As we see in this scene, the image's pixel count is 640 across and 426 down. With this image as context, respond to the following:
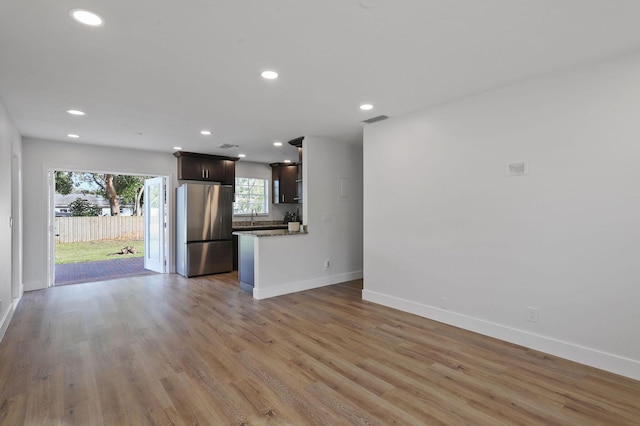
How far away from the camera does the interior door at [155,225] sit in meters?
6.61

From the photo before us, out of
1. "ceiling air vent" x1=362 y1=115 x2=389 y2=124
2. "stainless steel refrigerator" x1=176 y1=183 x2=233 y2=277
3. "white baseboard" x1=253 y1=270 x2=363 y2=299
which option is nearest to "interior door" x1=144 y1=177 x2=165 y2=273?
"stainless steel refrigerator" x1=176 y1=183 x2=233 y2=277

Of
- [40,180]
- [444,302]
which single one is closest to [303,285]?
[444,302]

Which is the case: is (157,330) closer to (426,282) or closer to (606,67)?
(426,282)

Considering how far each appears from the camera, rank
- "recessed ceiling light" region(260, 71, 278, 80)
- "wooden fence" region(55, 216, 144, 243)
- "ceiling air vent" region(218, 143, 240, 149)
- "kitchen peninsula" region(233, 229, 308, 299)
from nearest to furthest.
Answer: "recessed ceiling light" region(260, 71, 278, 80) < "kitchen peninsula" region(233, 229, 308, 299) < "ceiling air vent" region(218, 143, 240, 149) < "wooden fence" region(55, 216, 144, 243)

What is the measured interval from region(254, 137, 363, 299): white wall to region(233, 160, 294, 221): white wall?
293cm

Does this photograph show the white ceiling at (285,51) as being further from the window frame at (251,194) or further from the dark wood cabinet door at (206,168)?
the window frame at (251,194)

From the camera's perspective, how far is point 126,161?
19.8 feet

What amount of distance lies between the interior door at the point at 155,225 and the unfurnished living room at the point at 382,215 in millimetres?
1786

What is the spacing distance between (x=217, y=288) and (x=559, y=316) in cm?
456

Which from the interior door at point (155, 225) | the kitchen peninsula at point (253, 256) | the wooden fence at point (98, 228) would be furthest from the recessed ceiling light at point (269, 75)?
the wooden fence at point (98, 228)

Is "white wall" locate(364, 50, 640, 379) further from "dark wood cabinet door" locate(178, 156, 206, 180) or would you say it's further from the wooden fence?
the wooden fence

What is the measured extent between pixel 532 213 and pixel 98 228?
11.5 metres

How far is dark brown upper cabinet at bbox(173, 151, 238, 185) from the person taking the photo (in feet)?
21.2

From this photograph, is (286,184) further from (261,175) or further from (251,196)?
(251,196)
